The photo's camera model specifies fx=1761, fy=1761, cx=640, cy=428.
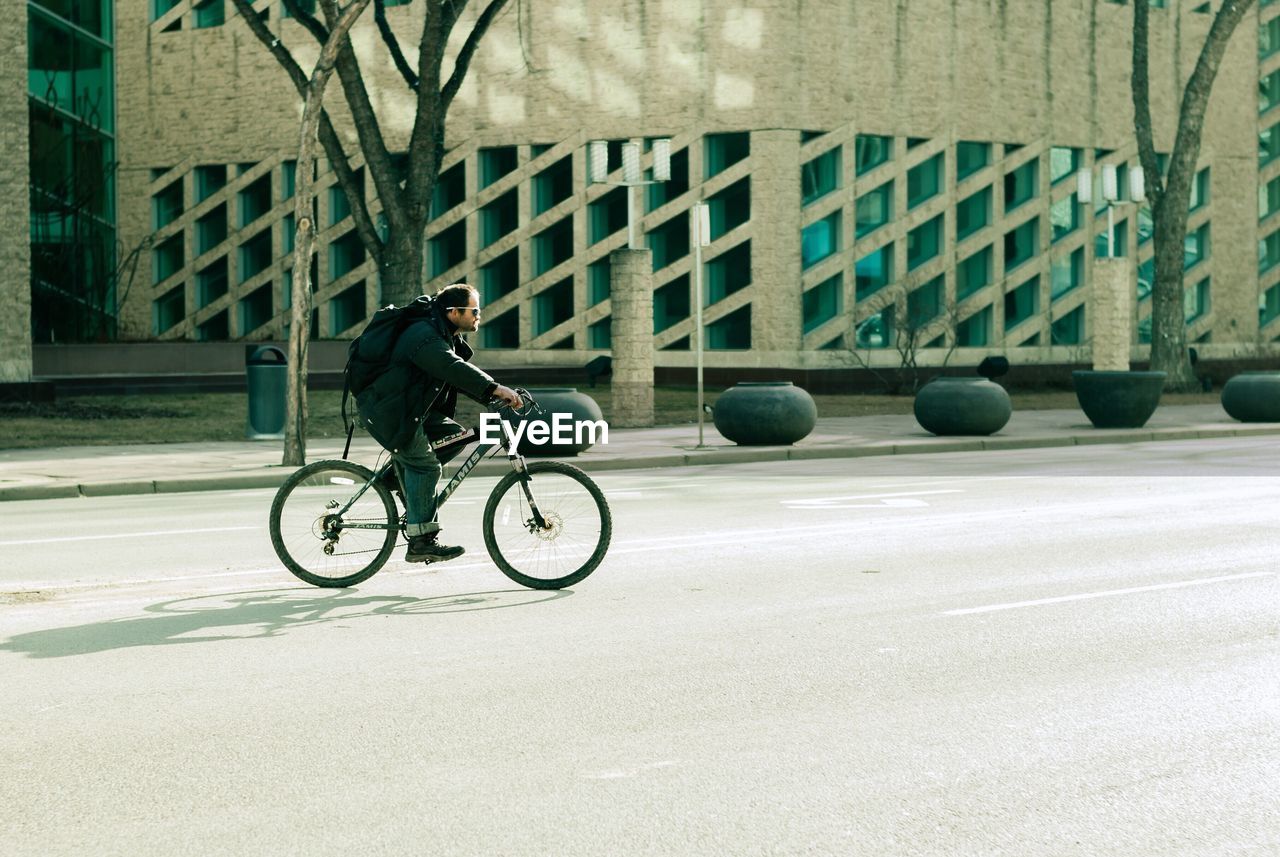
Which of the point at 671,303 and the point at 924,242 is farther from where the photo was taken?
the point at 924,242

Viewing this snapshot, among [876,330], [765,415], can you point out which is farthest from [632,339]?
[876,330]

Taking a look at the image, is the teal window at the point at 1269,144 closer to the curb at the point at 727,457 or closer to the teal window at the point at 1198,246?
the teal window at the point at 1198,246

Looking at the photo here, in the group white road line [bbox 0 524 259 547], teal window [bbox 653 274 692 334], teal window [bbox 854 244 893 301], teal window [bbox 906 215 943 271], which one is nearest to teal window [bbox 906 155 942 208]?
teal window [bbox 906 215 943 271]

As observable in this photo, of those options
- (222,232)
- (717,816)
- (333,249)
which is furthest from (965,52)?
(717,816)

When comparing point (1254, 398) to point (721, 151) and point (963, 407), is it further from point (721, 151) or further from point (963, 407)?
point (721, 151)

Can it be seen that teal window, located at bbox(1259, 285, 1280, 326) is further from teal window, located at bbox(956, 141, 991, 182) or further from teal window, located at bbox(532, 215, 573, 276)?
teal window, located at bbox(532, 215, 573, 276)

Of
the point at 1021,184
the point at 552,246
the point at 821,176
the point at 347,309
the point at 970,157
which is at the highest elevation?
the point at 970,157

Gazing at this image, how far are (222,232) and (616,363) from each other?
24.2 meters

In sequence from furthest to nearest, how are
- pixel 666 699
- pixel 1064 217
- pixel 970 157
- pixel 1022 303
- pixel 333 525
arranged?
pixel 1064 217 → pixel 1022 303 → pixel 970 157 → pixel 333 525 → pixel 666 699

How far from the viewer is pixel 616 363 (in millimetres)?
27500

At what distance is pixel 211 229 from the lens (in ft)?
159

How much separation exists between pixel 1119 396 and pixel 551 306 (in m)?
19.9

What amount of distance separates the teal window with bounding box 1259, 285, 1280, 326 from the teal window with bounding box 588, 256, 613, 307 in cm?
2126

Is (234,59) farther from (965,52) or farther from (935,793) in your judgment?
(935,793)
